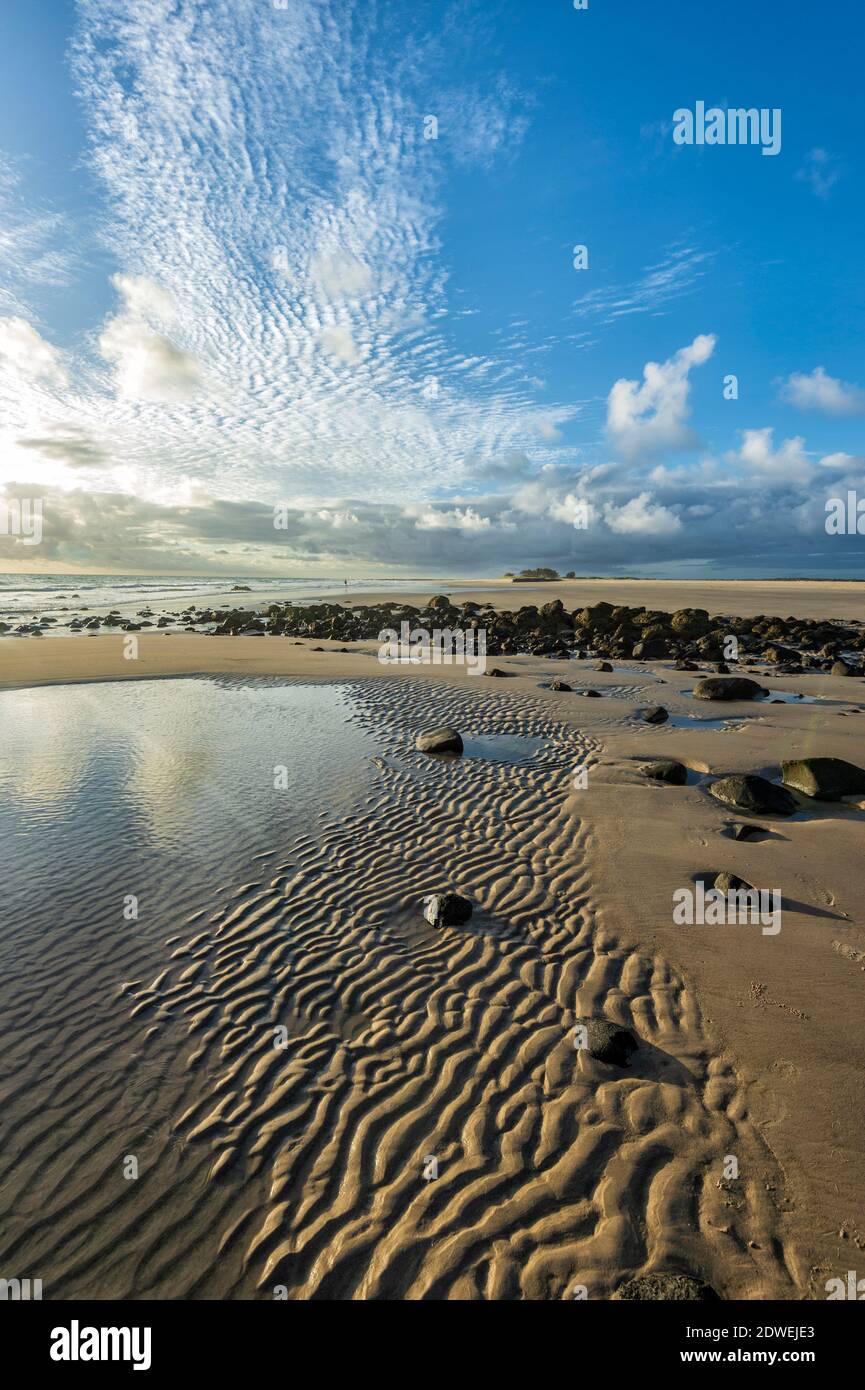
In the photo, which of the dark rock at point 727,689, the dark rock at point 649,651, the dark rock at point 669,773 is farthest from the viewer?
the dark rock at point 649,651

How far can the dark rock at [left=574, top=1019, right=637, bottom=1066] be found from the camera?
5.20 m

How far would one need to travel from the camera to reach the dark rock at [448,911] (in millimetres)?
7344

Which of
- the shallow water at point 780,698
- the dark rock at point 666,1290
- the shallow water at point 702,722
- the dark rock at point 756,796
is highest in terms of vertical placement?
the shallow water at point 780,698

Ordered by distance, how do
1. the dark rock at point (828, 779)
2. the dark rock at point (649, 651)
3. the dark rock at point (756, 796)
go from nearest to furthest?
the dark rock at point (756, 796) < the dark rock at point (828, 779) < the dark rock at point (649, 651)

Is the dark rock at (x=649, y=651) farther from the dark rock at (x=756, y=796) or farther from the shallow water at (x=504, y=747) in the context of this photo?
the dark rock at (x=756, y=796)

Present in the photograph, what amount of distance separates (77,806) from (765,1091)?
445 inches

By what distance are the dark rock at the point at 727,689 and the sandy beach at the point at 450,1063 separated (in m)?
9.21

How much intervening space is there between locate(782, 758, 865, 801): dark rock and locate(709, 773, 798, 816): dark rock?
567 millimetres

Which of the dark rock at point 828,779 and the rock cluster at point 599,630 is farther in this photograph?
the rock cluster at point 599,630

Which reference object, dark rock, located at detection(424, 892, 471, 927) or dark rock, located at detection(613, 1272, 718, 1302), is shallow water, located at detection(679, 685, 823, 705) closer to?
dark rock, located at detection(424, 892, 471, 927)

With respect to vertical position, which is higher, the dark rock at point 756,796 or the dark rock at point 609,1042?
the dark rock at point 756,796

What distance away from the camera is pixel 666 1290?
3.49 m

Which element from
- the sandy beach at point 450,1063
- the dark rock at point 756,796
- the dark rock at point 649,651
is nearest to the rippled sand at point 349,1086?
the sandy beach at point 450,1063

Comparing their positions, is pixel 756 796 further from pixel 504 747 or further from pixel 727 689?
pixel 727 689
